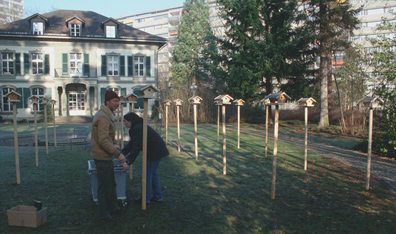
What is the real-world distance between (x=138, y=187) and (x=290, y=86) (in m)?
18.3

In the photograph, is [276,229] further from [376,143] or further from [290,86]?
[290,86]

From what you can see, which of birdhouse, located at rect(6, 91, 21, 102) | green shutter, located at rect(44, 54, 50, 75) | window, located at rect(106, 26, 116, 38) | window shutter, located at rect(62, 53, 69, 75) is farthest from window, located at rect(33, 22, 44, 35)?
birdhouse, located at rect(6, 91, 21, 102)

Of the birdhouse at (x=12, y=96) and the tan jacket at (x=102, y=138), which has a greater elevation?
the birdhouse at (x=12, y=96)

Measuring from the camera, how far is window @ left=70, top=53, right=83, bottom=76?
1267 inches

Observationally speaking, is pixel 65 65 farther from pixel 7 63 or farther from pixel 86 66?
pixel 7 63

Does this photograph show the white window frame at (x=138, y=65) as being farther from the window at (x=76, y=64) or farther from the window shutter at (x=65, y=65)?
the window shutter at (x=65, y=65)

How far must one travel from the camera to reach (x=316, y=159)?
36.4 feet

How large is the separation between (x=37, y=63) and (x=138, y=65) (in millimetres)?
9964

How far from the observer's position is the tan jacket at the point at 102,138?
15.9 ft

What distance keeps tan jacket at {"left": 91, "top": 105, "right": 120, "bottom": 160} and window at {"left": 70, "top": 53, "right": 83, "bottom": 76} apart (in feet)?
96.8

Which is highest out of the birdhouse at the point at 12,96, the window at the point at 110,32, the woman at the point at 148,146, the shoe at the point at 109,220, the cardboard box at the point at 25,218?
the window at the point at 110,32

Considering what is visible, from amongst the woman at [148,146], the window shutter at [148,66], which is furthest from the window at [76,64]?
the woman at [148,146]

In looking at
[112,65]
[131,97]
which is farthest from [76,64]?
[131,97]

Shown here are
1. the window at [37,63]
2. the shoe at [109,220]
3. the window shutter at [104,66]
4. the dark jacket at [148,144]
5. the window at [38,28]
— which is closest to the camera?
the shoe at [109,220]
